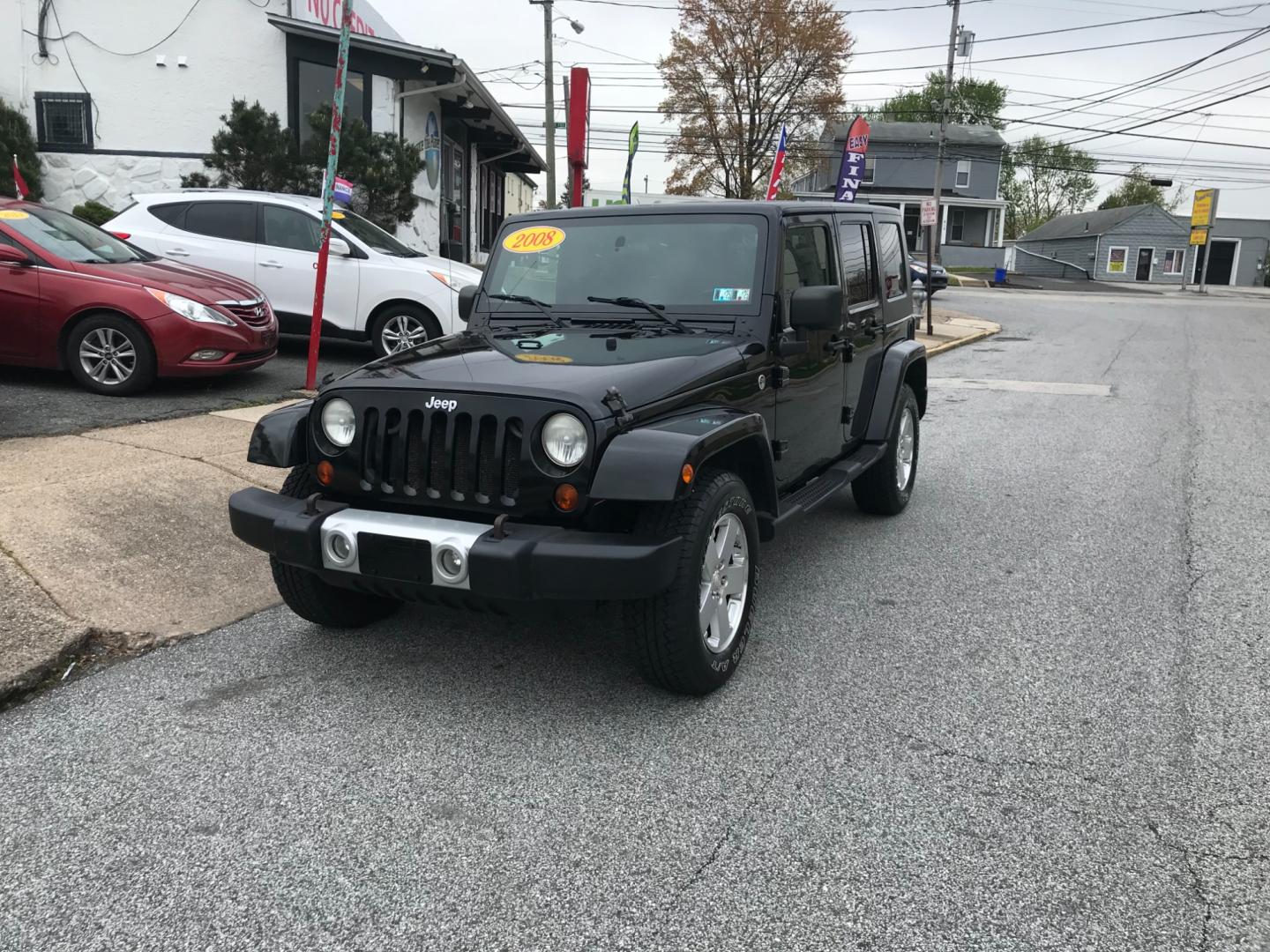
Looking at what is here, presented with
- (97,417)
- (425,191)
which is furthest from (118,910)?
(425,191)

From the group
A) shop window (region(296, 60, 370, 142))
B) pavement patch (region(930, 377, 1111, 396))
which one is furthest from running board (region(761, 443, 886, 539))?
shop window (region(296, 60, 370, 142))

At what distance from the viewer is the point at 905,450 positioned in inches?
258

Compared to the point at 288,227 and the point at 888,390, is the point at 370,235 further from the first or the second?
the point at 888,390

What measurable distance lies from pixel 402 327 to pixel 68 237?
303cm

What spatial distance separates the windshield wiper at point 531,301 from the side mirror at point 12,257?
16.6 ft

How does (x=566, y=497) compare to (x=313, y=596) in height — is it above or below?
above

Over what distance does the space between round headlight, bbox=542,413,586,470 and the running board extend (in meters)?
1.08

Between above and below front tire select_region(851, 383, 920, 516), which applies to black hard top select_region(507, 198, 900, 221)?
above

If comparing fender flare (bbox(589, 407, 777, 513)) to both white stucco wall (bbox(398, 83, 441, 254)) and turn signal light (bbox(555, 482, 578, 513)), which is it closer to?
turn signal light (bbox(555, 482, 578, 513))

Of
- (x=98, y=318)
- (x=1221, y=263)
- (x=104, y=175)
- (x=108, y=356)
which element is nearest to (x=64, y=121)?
(x=104, y=175)

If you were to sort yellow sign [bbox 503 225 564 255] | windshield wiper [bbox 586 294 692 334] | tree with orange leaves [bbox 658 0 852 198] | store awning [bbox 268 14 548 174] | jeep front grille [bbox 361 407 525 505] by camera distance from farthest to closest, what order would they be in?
tree with orange leaves [bbox 658 0 852 198] → store awning [bbox 268 14 548 174] → yellow sign [bbox 503 225 564 255] → windshield wiper [bbox 586 294 692 334] → jeep front grille [bbox 361 407 525 505]

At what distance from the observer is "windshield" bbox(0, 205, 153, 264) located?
26.8ft

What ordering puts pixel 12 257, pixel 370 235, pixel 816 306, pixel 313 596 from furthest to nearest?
pixel 370 235 → pixel 12 257 → pixel 816 306 → pixel 313 596

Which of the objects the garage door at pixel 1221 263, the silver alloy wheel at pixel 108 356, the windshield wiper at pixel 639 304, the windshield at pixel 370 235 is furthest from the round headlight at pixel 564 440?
the garage door at pixel 1221 263
